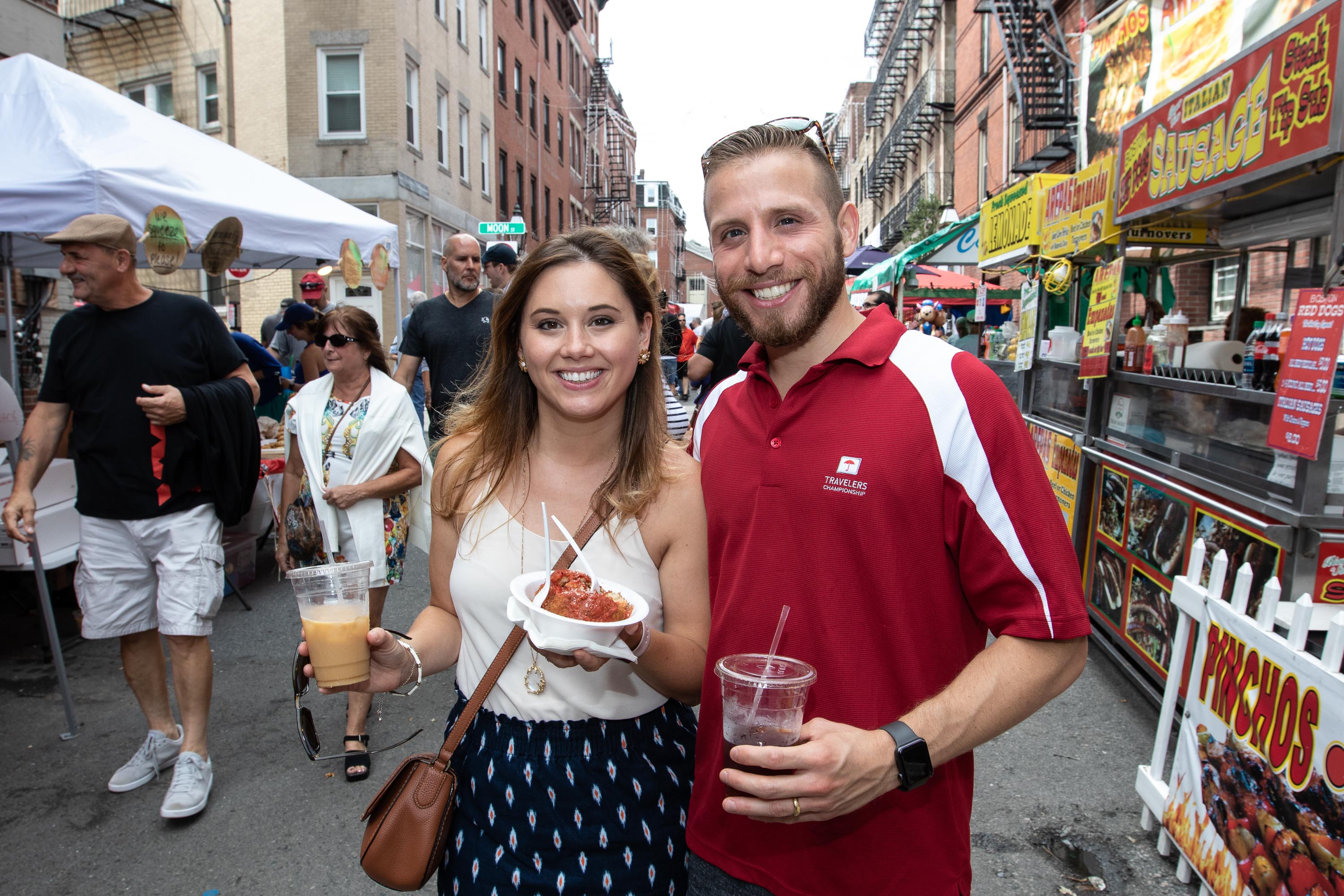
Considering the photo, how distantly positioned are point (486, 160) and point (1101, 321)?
80.4ft

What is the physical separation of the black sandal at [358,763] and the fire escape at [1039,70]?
52.9ft

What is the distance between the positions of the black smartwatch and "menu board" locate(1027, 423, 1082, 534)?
16.2 feet

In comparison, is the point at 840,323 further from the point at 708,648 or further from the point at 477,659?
the point at 477,659

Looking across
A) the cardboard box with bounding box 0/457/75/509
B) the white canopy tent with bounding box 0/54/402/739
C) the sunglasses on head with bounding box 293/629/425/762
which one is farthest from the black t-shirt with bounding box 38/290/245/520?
the sunglasses on head with bounding box 293/629/425/762

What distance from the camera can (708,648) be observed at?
1.76 metres

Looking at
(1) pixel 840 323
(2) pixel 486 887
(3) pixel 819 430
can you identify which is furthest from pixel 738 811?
(1) pixel 840 323

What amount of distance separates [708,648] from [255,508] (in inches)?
250

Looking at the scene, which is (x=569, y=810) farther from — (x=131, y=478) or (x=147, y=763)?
(x=147, y=763)

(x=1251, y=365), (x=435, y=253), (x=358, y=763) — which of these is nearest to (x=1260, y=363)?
(x=1251, y=365)

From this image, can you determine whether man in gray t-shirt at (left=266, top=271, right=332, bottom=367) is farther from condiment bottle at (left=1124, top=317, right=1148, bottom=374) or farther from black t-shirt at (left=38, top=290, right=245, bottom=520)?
condiment bottle at (left=1124, top=317, right=1148, bottom=374)

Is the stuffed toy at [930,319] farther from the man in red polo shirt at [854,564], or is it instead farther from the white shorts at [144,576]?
the man in red polo shirt at [854,564]

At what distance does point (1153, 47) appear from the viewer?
358 inches

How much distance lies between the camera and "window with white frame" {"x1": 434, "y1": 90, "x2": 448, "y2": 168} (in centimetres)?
2278

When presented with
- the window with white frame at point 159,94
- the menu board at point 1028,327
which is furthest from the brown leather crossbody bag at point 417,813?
the window with white frame at point 159,94
